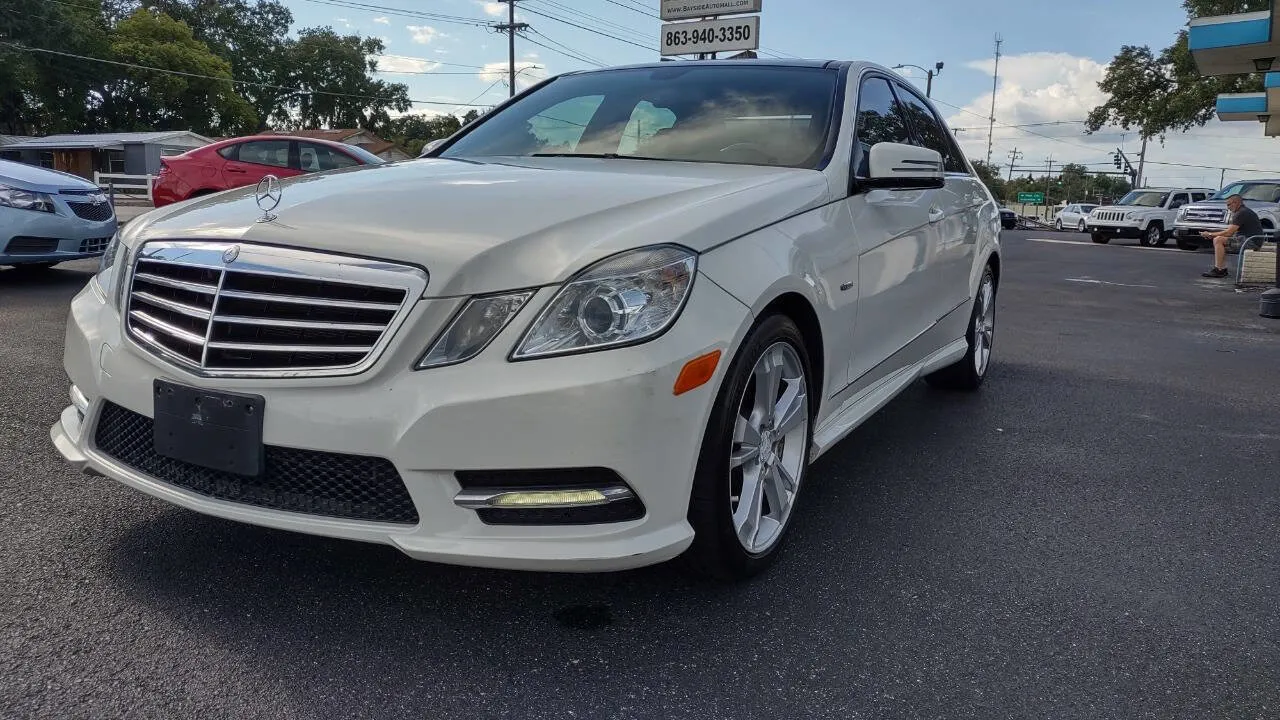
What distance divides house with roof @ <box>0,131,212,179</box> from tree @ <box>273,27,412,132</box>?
87.6 feet

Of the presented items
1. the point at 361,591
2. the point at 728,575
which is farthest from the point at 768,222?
the point at 361,591

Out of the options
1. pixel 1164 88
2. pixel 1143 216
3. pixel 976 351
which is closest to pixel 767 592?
pixel 976 351

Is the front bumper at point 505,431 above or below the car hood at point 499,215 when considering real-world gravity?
below

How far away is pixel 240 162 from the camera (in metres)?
14.6

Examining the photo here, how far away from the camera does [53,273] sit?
29.4ft

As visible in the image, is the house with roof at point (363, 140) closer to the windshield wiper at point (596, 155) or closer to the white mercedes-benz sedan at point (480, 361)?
the windshield wiper at point (596, 155)

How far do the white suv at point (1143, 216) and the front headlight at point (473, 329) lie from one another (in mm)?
28534

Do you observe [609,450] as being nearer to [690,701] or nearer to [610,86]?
[690,701]

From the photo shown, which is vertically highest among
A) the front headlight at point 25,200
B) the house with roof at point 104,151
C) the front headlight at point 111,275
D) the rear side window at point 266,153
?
the house with roof at point 104,151

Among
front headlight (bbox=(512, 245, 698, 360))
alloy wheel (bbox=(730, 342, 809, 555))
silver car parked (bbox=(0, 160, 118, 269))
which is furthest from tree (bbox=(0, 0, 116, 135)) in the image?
front headlight (bbox=(512, 245, 698, 360))

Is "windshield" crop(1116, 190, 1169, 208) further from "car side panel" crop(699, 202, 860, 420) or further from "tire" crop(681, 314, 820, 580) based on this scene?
"tire" crop(681, 314, 820, 580)

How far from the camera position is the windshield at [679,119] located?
3438 mm

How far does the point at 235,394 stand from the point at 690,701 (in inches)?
49.2

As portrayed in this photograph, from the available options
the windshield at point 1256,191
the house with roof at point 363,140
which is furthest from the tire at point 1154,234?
the house with roof at point 363,140
